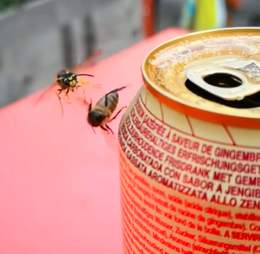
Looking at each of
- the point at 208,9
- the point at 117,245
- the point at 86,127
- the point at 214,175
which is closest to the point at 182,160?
the point at 214,175

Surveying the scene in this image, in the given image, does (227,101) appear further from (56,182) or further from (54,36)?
(54,36)

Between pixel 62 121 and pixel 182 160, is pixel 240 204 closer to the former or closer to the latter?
pixel 182 160

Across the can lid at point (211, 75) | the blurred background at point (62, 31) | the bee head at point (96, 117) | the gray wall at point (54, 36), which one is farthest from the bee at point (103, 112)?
the gray wall at point (54, 36)

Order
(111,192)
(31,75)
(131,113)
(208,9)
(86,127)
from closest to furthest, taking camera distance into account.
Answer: (131,113), (111,192), (86,127), (208,9), (31,75)

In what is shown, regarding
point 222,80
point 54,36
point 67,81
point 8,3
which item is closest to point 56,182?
point 67,81

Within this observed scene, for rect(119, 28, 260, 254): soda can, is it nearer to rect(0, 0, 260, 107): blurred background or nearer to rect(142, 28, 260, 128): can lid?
rect(142, 28, 260, 128): can lid

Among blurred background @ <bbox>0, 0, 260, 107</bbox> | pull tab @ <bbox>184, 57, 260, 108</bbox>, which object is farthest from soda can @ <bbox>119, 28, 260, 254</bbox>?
blurred background @ <bbox>0, 0, 260, 107</bbox>
